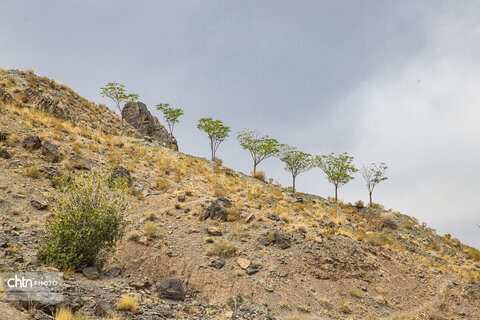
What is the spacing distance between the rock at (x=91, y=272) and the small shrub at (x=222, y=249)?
16.6ft

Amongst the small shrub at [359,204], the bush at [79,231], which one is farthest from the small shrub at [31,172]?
the small shrub at [359,204]

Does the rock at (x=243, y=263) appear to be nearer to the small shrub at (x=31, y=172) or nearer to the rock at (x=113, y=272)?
the rock at (x=113, y=272)

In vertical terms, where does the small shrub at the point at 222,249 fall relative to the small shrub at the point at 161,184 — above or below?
below

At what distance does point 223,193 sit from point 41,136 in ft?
48.0

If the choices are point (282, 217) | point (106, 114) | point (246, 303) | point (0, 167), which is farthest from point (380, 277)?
point (106, 114)

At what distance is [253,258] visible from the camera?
47.6 feet

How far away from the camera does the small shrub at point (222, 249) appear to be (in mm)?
14273

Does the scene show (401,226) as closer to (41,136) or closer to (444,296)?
(444,296)

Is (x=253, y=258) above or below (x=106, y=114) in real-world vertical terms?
below

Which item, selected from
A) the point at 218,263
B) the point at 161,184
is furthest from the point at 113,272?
the point at 161,184

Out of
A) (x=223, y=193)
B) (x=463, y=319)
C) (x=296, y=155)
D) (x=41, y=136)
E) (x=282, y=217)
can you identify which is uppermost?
(x=296, y=155)

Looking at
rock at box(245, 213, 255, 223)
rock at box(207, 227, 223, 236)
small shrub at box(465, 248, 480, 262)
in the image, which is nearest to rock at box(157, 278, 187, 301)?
rock at box(207, 227, 223, 236)

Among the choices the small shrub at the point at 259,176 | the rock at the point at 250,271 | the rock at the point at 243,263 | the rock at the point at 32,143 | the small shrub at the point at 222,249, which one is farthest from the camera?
the small shrub at the point at 259,176

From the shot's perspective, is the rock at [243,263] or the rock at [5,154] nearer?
the rock at [243,263]
